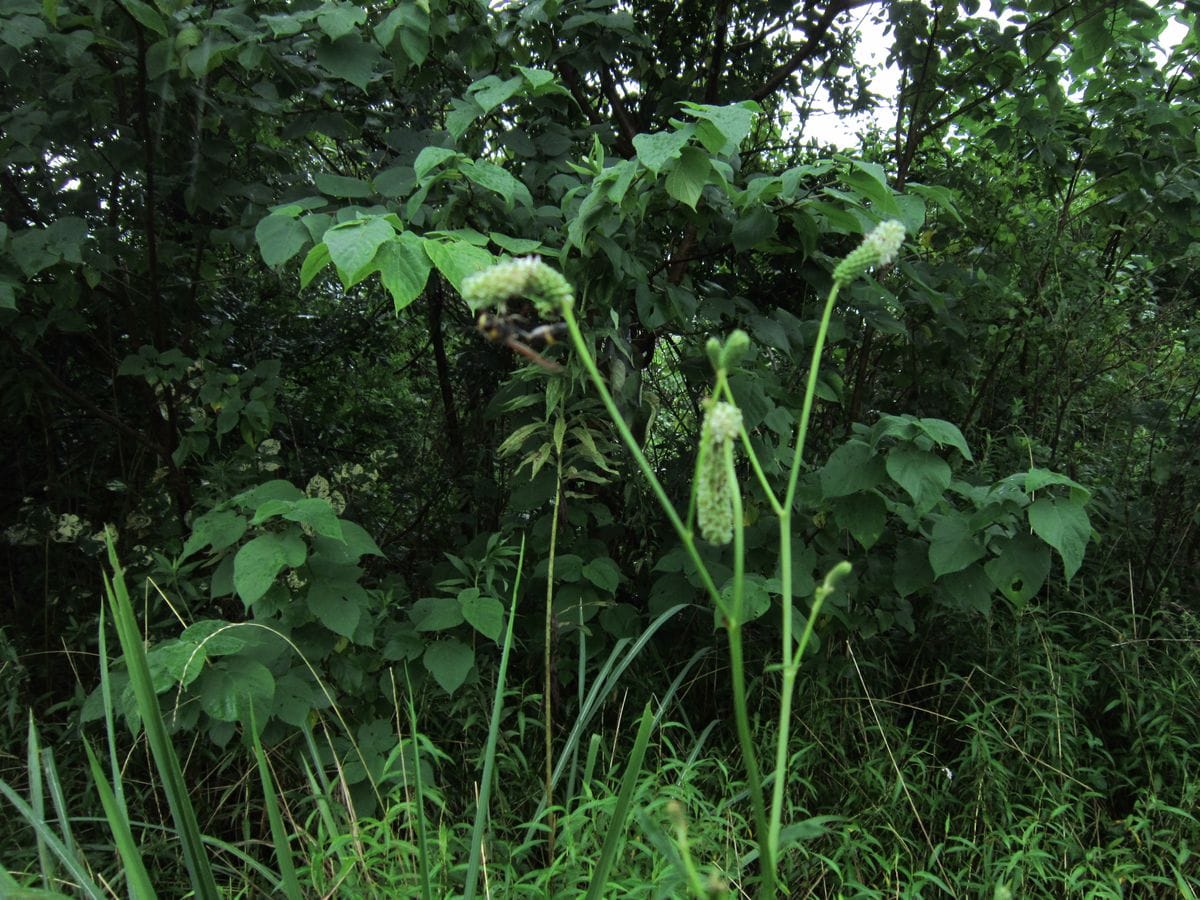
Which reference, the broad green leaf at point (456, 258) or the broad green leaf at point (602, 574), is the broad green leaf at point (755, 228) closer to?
the broad green leaf at point (456, 258)

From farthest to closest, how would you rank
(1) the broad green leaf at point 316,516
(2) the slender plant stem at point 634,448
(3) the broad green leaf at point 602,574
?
1. (3) the broad green leaf at point 602,574
2. (1) the broad green leaf at point 316,516
3. (2) the slender plant stem at point 634,448

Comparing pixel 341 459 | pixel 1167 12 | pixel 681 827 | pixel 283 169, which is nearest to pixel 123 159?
pixel 283 169

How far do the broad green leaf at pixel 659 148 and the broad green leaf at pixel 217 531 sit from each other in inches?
49.3

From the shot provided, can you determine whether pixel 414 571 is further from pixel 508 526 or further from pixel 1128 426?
pixel 1128 426

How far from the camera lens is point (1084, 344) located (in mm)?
2992

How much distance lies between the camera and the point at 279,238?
180 cm

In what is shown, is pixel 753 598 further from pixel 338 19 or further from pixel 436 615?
pixel 338 19

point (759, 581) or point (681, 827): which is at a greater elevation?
point (681, 827)

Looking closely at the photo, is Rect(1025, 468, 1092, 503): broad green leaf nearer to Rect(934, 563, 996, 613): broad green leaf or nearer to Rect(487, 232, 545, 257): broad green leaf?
Rect(934, 563, 996, 613): broad green leaf

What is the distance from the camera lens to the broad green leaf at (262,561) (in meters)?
1.74

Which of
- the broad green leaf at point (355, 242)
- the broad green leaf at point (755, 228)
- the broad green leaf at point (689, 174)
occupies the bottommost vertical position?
the broad green leaf at point (755, 228)

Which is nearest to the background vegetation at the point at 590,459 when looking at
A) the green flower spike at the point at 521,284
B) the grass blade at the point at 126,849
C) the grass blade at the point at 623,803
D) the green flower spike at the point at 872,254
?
the grass blade at the point at 126,849

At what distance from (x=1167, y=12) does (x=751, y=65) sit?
1.51 m

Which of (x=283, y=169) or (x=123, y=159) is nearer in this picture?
(x=123, y=159)
